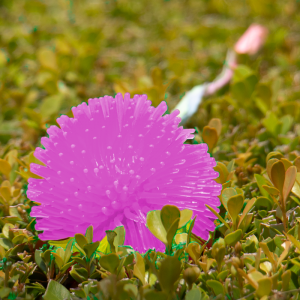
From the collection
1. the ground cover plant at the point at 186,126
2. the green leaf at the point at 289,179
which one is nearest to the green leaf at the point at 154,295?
the ground cover plant at the point at 186,126

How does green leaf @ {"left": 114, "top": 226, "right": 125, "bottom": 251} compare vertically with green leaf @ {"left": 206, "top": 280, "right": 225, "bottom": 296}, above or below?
above

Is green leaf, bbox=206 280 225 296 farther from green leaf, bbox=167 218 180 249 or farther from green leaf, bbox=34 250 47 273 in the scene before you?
green leaf, bbox=34 250 47 273

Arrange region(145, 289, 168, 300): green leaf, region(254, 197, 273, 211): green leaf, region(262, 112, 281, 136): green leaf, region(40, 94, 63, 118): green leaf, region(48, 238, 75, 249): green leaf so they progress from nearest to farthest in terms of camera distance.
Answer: region(145, 289, 168, 300): green leaf < region(48, 238, 75, 249): green leaf < region(254, 197, 273, 211): green leaf < region(262, 112, 281, 136): green leaf < region(40, 94, 63, 118): green leaf

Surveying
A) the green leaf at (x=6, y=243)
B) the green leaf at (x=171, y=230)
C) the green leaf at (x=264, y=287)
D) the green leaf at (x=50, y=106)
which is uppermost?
the green leaf at (x=50, y=106)

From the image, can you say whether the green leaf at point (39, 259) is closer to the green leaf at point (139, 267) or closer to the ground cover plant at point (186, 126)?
the ground cover plant at point (186, 126)

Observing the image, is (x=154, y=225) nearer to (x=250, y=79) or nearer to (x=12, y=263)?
(x=12, y=263)

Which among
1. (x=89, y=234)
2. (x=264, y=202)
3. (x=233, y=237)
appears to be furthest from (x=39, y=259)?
(x=264, y=202)

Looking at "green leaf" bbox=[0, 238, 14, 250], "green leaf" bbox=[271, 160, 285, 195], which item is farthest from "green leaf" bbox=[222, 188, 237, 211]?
"green leaf" bbox=[0, 238, 14, 250]
